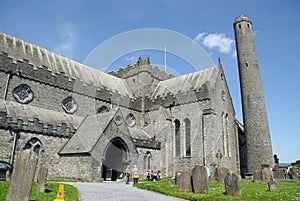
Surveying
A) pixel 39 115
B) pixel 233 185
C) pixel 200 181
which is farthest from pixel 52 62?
pixel 233 185

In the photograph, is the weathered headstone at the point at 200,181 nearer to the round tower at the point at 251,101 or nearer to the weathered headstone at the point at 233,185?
the weathered headstone at the point at 233,185

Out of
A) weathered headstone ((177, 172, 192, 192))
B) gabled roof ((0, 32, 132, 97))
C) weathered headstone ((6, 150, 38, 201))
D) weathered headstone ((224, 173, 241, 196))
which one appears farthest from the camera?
gabled roof ((0, 32, 132, 97))

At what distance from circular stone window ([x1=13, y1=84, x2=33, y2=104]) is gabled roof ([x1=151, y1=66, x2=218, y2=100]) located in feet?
43.4

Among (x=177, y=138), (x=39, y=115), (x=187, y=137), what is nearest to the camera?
(x=39, y=115)

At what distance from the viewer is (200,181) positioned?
10.3 meters

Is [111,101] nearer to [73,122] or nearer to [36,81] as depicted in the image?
[73,122]

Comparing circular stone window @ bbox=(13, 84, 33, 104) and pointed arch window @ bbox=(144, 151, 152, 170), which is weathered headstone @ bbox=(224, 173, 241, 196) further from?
circular stone window @ bbox=(13, 84, 33, 104)

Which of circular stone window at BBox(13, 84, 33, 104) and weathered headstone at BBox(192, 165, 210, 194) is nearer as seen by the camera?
weathered headstone at BBox(192, 165, 210, 194)

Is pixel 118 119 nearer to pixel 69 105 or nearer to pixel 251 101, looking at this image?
pixel 69 105

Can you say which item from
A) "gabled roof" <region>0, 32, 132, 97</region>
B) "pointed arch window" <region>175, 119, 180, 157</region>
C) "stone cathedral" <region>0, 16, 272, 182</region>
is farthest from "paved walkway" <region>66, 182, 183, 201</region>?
"pointed arch window" <region>175, 119, 180, 157</region>

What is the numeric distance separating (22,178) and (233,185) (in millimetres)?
7126

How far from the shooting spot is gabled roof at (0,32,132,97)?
20141 mm

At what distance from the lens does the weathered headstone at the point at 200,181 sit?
10112 millimetres

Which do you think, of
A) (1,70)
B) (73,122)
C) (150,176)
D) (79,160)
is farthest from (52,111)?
(150,176)
